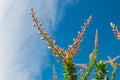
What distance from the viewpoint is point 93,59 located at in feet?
31.1

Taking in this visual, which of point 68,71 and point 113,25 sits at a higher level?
point 113,25

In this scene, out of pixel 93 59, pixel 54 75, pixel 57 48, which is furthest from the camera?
pixel 54 75

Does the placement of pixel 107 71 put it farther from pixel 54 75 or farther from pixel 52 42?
pixel 52 42

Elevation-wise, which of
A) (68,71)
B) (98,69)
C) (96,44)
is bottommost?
(68,71)

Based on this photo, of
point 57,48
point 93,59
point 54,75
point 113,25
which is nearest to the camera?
point 57,48

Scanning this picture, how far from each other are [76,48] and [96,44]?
2.18m

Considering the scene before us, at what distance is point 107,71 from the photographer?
9.60 meters

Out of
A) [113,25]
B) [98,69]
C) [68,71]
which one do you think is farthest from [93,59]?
[113,25]

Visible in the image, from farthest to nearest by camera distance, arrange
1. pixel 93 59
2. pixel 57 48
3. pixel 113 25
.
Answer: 1. pixel 113 25
2. pixel 93 59
3. pixel 57 48

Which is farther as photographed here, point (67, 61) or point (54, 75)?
point (54, 75)

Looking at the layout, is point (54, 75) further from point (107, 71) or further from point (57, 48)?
point (57, 48)

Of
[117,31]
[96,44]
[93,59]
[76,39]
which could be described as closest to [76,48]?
[76,39]

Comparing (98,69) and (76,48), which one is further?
(98,69)

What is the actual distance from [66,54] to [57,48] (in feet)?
1.11
